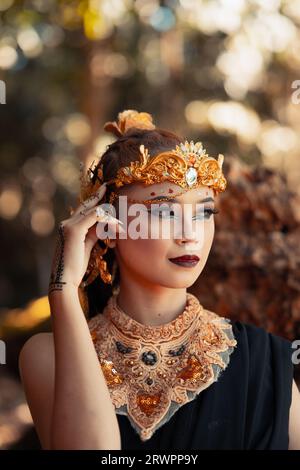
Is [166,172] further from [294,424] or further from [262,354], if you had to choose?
[294,424]

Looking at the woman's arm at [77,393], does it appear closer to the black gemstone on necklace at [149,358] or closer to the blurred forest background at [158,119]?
the black gemstone on necklace at [149,358]

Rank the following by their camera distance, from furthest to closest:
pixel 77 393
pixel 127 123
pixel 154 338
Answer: pixel 127 123 → pixel 154 338 → pixel 77 393

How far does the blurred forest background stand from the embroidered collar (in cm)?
189

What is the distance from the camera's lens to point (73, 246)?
2.88 meters

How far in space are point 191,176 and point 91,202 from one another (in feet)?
1.46

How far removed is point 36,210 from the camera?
64.8 feet

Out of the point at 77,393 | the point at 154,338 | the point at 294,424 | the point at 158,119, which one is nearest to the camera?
the point at 77,393

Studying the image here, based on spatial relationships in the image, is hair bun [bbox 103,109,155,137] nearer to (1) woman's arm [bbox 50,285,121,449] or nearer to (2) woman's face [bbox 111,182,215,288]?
(2) woman's face [bbox 111,182,215,288]

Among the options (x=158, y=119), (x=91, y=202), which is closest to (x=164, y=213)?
(x=91, y=202)

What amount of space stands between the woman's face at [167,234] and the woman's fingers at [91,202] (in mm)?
113

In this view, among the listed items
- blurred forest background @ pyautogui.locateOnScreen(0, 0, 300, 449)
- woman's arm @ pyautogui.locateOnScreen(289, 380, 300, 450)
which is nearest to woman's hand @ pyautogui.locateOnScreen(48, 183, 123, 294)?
woman's arm @ pyautogui.locateOnScreen(289, 380, 300, 450)

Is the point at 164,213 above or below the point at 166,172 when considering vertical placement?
below

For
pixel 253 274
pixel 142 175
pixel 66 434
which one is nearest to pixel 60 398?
pixel 66 434

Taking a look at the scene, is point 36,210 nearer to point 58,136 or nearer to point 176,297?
point 58,136
